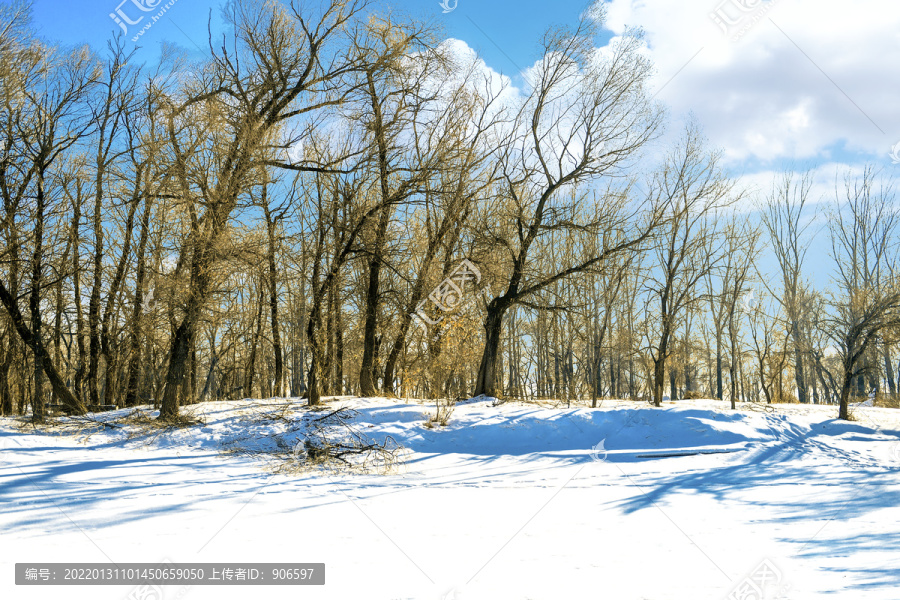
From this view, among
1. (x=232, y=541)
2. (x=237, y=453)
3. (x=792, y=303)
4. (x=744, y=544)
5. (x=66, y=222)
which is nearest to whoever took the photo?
(x=232, y=541)

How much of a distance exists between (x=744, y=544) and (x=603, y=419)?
7.90m

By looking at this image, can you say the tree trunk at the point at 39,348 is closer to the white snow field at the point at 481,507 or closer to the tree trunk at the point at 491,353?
the white snow field at the point at 481,507

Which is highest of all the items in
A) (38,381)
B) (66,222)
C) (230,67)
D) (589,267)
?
(230,67)

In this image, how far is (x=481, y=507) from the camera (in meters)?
7.11

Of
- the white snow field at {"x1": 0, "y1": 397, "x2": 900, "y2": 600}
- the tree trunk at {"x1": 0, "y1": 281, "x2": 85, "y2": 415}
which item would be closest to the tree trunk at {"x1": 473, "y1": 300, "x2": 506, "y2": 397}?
the white snow field at {"x1": 0, "y1": 397, "x2": 900, "y2": 600}

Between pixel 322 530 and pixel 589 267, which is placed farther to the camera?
pixel 589 267

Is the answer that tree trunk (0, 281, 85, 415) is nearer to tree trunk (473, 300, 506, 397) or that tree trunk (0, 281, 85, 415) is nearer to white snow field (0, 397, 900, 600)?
white snow field (0, 397, 900, 600)

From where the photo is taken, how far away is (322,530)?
19.3 ft

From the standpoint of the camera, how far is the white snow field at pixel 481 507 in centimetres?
457

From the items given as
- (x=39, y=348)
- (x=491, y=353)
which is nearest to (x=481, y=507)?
(x=491, y=353)

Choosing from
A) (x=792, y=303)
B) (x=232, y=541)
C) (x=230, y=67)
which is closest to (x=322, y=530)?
(x=232, y=541)

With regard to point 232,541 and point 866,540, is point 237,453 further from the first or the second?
point 866,540

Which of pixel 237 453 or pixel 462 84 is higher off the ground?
pixel 462 84

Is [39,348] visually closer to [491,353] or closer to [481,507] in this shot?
[491,353]
